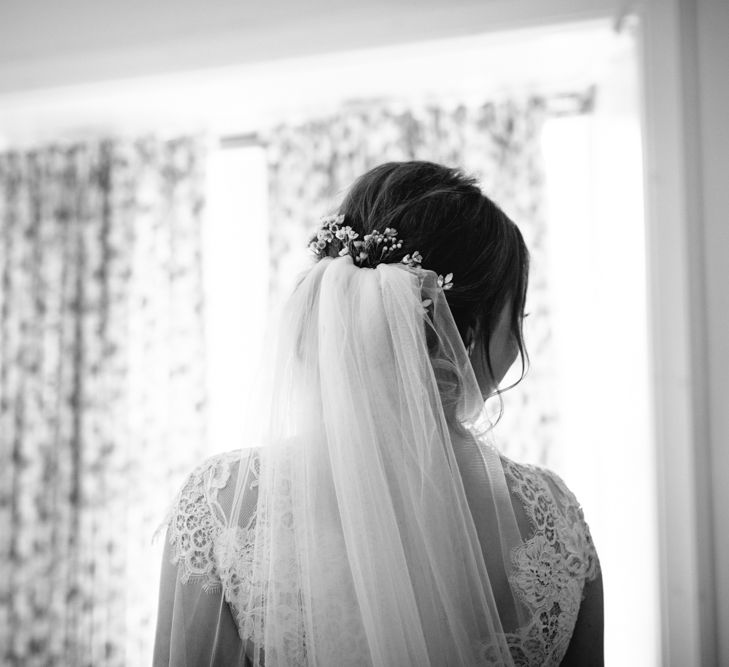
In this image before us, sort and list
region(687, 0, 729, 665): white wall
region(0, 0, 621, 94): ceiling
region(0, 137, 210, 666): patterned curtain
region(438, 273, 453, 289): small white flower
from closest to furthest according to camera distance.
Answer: region(438, 273, 453, 289): small white flower, region(687, 0, 729, 665): white wall, region(0, 0, 621, 94): ceiling, region(0, 137, 210, 666): patterned curtain

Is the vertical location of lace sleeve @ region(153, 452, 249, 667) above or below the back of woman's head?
below

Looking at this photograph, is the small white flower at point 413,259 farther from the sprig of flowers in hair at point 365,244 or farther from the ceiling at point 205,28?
the ceiling at point 205,28

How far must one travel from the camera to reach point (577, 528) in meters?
1.07

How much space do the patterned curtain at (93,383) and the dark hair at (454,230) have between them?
2.18 meters

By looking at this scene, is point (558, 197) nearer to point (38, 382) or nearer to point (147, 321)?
point (147, 321)

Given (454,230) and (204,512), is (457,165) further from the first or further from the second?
(204,512)

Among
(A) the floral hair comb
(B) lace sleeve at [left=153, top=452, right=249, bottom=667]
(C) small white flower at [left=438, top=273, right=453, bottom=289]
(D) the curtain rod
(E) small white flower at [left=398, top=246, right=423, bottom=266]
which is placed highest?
(D) the curtain rod

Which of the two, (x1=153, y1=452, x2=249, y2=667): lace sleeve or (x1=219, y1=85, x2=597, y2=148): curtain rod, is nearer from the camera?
(x1=153, y1=452, x2=249, y2=667): lace sleeve

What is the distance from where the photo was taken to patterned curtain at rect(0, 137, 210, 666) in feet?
9.96

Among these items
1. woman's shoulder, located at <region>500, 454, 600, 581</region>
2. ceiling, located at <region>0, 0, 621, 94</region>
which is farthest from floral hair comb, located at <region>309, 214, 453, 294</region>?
ceiling, located at <region>0, 0, 621, 94</region>

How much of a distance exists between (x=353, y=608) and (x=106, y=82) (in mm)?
2199

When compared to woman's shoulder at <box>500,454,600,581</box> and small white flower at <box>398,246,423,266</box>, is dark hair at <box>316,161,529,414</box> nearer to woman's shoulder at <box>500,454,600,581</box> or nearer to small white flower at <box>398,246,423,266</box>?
small white flower at <box>398,246,423,266</box>

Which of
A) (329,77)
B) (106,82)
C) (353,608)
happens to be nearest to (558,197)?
(329,77)

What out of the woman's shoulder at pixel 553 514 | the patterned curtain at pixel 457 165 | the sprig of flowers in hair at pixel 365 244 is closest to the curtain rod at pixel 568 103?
the patterned curtain at pixel 457 165
